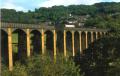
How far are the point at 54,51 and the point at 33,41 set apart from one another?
517 cm

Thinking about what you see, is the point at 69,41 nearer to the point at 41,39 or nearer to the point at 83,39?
the point at 83,39

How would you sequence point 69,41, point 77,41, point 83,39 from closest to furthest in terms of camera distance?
point 69,41, point 77,41, point 83,39

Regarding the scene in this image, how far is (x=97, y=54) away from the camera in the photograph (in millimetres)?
59875

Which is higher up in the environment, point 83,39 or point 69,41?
point 69,41

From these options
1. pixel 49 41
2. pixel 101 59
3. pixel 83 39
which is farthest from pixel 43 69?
pixel 83 39

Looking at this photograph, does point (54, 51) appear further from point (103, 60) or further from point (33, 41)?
point (103, 60)

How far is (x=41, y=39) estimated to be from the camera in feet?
200

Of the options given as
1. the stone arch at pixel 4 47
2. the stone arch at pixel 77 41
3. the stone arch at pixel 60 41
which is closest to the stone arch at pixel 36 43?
the stone arch at pixel 60 41

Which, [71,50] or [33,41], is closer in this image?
[33,41]

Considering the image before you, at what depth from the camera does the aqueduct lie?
4906 cm

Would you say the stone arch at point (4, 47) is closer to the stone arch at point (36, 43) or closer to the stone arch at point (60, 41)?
the stone arch at point (36, 43)

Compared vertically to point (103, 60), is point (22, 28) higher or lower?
higher

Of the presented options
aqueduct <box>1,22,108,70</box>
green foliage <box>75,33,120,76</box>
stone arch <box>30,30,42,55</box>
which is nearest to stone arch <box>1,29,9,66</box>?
aqueduct <box>1,22,108,70</box>

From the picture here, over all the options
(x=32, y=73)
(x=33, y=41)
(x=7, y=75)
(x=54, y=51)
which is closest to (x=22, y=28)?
(x=33, y=41)
